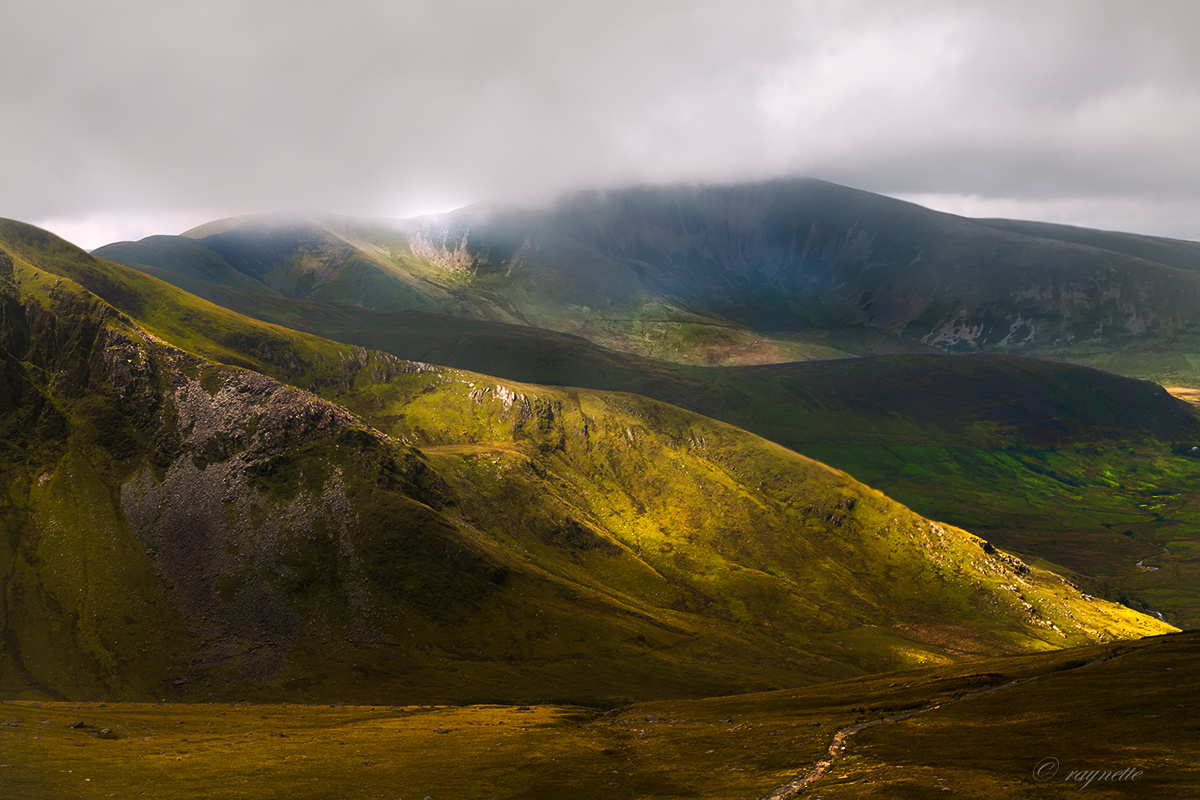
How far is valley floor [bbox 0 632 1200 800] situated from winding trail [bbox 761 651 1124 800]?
60 centimetres

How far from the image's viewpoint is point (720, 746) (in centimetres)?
9906

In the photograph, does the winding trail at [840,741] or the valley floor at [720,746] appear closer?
the valley floor at [720,746]

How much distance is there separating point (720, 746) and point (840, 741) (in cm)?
1702

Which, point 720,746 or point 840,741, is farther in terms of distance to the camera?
point 720,746

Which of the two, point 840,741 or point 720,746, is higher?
point 840,741

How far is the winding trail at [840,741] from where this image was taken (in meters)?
71.8

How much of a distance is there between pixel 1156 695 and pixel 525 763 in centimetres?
7769

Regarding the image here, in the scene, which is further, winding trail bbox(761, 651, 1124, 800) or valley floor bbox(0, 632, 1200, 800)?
winding trail bbox(761, 651, 1124, 800)

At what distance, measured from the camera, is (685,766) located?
8994 cm

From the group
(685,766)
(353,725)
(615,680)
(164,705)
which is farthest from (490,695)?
(685,766)

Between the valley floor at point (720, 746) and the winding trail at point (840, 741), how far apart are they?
60 cm

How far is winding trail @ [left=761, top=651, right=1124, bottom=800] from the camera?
2825 inches

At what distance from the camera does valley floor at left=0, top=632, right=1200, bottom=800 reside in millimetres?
65438

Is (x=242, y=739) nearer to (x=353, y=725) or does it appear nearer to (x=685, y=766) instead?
(x=353, y=725)
